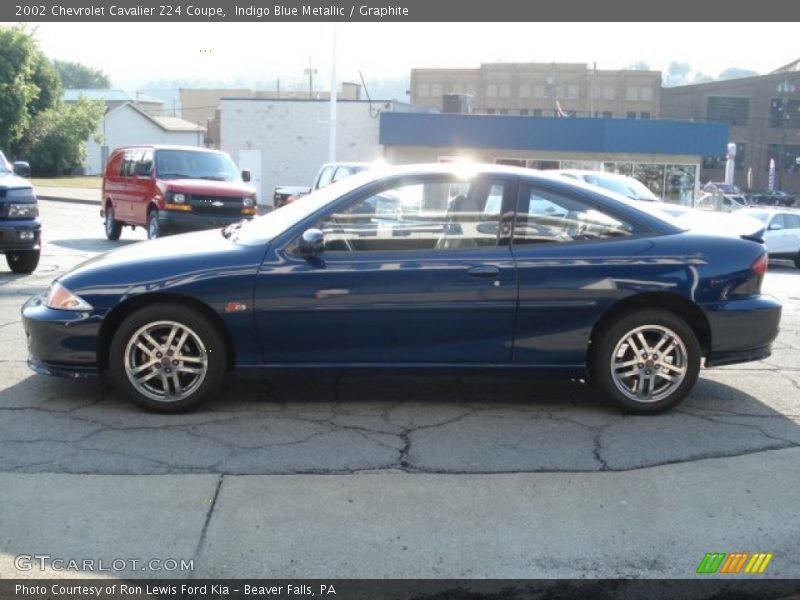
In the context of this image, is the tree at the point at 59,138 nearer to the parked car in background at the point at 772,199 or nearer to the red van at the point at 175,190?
the red van at the point at 175,190

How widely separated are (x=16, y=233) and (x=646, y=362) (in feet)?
27.4

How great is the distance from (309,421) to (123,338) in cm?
124

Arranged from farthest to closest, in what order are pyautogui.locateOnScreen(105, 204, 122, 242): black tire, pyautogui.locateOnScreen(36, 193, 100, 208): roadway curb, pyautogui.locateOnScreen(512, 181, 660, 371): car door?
1. pyautogui.locateOnScreen(36, 193, 100, 208): roadway curb
2. pyautogui.locateOnScreen(105, 204, 122, 242): black tire
3. pyautogui.locateOnScreen(512, 181, 660, 371): car door

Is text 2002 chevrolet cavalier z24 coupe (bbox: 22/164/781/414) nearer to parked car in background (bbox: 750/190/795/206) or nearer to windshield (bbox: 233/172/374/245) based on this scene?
windshield (bbox: 233/172/374/245)

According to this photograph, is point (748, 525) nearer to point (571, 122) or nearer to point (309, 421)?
point (309, 421)

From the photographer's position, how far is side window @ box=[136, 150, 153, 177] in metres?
→ 17.0

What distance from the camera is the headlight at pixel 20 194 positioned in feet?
37.3

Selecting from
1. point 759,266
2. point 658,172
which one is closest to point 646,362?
point 759,266

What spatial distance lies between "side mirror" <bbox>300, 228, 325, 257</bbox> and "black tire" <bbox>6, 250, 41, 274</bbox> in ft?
→ 24.5

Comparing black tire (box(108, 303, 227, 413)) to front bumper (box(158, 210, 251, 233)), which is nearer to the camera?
black tire (box(108, 303, 227, 413))

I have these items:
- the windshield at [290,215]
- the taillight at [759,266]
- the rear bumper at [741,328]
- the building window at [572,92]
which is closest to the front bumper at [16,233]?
the windshield at [290,215]

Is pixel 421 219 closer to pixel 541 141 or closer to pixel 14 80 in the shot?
pixel 541 141

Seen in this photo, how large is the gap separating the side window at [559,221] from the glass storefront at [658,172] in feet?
114

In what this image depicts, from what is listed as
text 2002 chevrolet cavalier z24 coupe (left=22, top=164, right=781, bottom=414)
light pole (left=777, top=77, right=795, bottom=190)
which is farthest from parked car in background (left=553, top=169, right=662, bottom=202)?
light pole (left=777, top=77, right=795, bottom=190)
